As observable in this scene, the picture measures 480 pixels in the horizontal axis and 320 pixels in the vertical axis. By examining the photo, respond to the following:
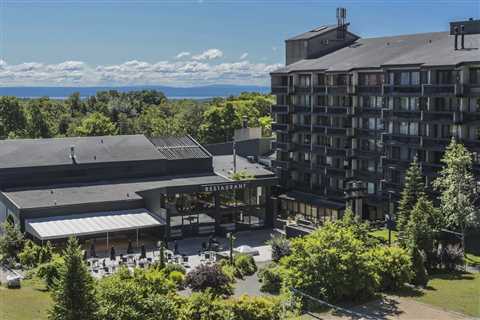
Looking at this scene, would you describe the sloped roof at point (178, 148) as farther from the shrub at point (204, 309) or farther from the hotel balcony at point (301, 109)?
the shrub at point (204, 309)

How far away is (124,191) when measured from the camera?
66688 mm

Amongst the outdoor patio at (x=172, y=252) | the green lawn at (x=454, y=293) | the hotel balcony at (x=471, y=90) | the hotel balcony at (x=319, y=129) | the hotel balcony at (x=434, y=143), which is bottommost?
the outdoor patio at (x=172, y=252)

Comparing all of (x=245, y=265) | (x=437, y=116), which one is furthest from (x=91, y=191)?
(x=437, y=116)

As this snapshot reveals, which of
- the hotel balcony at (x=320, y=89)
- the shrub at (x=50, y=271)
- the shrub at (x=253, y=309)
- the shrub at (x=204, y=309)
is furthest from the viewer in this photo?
the hotel balcony at (x=320, y=89)

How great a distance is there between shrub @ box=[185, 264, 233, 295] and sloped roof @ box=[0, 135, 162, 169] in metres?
28.3

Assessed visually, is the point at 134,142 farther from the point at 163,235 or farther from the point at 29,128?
the point at 29,128

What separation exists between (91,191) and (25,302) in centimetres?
2694

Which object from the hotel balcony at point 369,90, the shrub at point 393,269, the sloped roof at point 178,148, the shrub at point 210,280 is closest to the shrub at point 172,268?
the shrub at point 210,280

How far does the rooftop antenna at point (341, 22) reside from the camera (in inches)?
3312

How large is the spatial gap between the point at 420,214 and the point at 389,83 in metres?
19.6

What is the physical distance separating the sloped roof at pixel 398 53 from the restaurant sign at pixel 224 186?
16060 mm

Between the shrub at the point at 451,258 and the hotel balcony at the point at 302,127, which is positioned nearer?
the shrub at the point at 451,258

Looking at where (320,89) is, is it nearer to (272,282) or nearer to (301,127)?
(301,127)

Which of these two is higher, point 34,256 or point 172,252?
point 34,256
